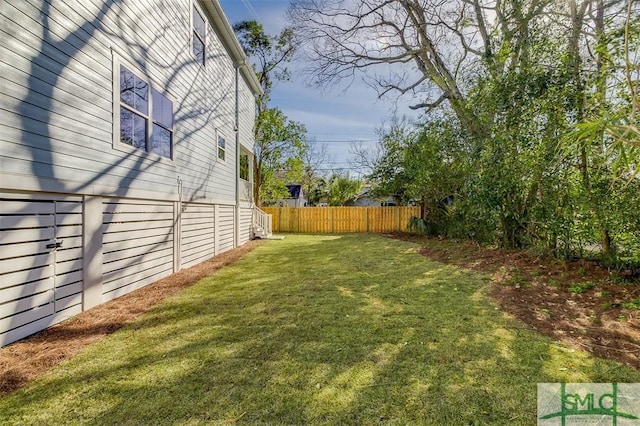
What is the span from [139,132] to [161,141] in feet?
2.20

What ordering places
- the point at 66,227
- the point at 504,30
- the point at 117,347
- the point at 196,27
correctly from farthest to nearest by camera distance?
the point at 196,27, the point at 504,30, the point at 66,227, the point at 117,347

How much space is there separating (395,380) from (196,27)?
27.5 ft

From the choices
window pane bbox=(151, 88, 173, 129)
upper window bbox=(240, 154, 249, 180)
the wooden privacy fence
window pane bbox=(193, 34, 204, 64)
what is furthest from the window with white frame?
window pane bbox=(151, 88, 173, 129)

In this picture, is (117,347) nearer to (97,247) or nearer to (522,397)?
(97,247)

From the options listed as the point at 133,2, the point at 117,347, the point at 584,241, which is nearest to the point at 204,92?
the point at 133,2

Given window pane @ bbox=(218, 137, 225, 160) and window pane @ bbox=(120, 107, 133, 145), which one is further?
window pane @ bbox=(218, 137, 225, 160)

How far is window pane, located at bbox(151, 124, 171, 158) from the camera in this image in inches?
206

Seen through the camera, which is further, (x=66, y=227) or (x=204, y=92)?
(x=204, y=92)

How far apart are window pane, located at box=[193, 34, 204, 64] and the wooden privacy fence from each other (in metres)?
8.98

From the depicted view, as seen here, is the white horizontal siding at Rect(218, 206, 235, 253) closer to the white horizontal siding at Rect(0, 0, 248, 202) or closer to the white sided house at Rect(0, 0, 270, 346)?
the white sided house at Rect(0, 0, 270, 346)

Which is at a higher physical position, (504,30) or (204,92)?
(504,30)

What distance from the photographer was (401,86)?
12.0 m

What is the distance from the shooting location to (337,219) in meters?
15.8

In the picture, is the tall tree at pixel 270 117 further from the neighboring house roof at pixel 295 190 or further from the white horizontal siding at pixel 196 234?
the neighboring house roof at pixel 295 190
